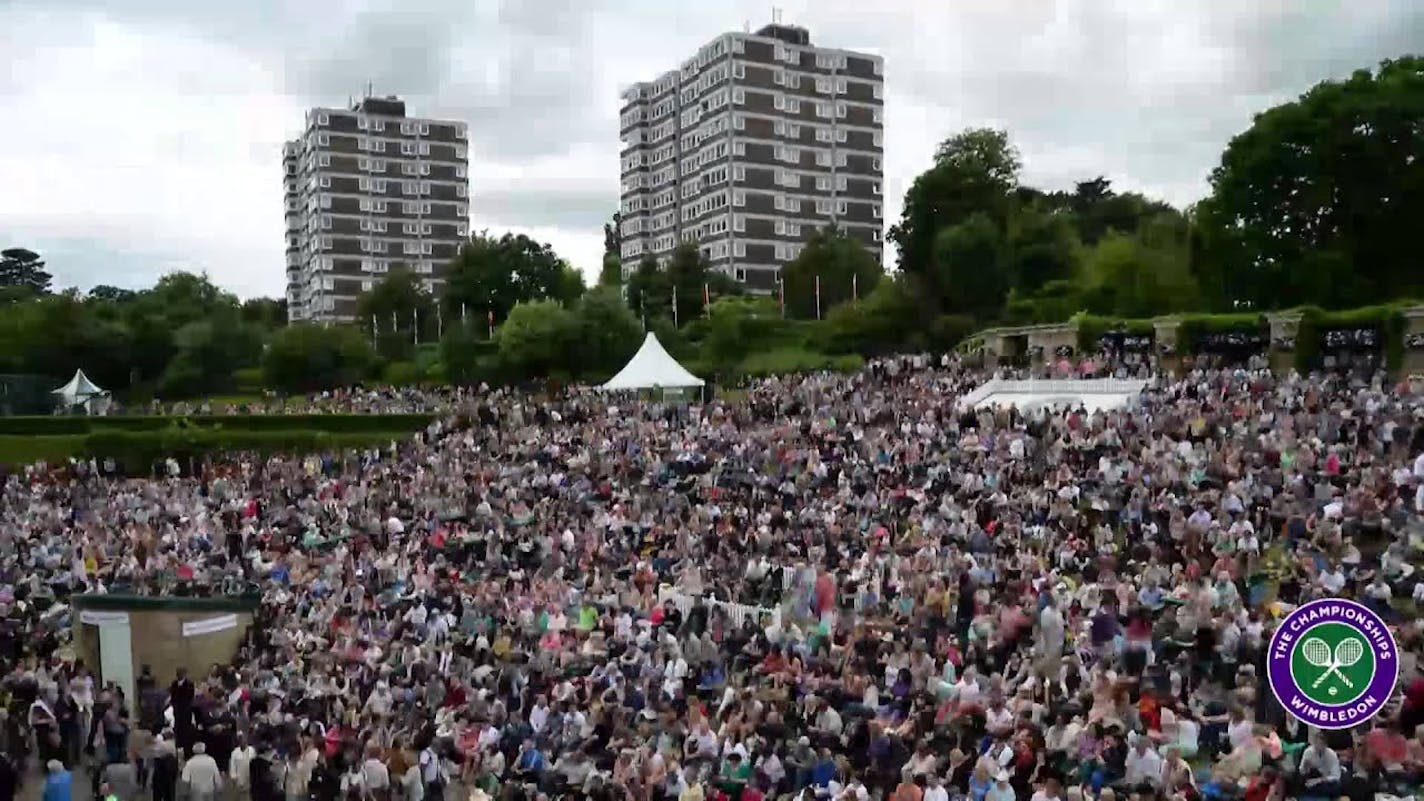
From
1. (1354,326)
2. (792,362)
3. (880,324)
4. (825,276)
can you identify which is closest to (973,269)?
(880,324)

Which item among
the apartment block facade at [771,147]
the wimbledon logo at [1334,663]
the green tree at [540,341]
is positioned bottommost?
the wimbledon logo at [1334,663]

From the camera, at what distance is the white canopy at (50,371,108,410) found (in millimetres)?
59094

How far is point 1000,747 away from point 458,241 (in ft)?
402

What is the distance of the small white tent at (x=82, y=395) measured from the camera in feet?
193

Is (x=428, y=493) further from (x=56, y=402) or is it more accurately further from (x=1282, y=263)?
(x=56, y=402)

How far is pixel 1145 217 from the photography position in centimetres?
7606

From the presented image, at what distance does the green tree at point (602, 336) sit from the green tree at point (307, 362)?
15660mm

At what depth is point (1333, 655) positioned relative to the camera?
754 cm

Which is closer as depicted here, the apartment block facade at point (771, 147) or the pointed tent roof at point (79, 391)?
the pointed tent roof at point (79, 391)

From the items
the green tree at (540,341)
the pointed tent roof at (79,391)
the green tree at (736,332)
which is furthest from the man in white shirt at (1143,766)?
the pointed tent roof at (79,391)

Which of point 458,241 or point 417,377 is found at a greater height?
point 458,241

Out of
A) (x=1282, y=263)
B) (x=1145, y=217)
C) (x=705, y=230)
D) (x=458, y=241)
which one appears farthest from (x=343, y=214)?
(x=1282, y=263)

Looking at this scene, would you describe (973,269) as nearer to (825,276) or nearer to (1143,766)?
(825,276)

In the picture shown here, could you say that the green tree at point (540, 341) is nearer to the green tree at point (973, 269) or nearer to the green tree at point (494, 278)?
the green tree at point (973, 269)
